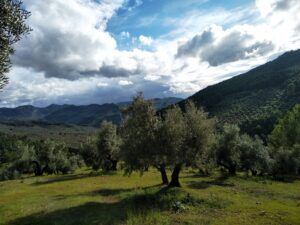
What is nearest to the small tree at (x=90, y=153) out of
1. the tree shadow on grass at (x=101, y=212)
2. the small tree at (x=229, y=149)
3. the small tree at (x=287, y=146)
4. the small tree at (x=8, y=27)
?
the small tree at (x=229, y=149)

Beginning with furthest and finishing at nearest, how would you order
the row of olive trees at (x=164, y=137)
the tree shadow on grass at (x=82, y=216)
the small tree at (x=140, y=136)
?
the small tree at (x=140, y=136) < the row of olive trees at (x=164, y=137) < the tree shadow on grass at (x=82, y=216)

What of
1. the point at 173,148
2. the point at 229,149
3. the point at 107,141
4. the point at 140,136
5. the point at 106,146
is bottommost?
the point at 229,149

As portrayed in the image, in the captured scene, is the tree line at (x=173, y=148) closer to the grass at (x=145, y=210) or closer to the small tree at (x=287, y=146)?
the small tree at (x=287, y=146)

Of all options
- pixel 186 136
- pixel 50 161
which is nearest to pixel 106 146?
pixel 50 161

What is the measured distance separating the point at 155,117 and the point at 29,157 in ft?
244

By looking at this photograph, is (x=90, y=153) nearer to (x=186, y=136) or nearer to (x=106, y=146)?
(x=106, y=146)

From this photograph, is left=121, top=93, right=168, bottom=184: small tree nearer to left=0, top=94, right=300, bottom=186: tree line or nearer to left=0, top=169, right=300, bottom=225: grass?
left=0, top=94, right=300, bottom=186: tree line

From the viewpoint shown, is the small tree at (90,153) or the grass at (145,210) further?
the small tree at (90,153)

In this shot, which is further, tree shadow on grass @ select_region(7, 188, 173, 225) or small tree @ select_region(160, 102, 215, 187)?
small tree @ select_region(160, 102, 215, 187)

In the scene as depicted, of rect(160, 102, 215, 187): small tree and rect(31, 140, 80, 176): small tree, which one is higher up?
rect(160, 102, 215, 187): small tree

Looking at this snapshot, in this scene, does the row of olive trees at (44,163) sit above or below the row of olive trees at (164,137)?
below

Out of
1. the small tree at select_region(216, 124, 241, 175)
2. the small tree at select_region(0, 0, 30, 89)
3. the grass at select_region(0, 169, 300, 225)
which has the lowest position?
the grass at select_region(0, 169, 300, 225)

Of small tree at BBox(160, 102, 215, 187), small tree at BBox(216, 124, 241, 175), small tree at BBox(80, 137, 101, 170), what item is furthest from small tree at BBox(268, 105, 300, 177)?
small tree at BBox(80, 137, 101, 170)

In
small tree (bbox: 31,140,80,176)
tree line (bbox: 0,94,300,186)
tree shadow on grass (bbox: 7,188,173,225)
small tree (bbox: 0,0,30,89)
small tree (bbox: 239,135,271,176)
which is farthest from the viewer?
small tree (bbox: 31,140,80,176)
